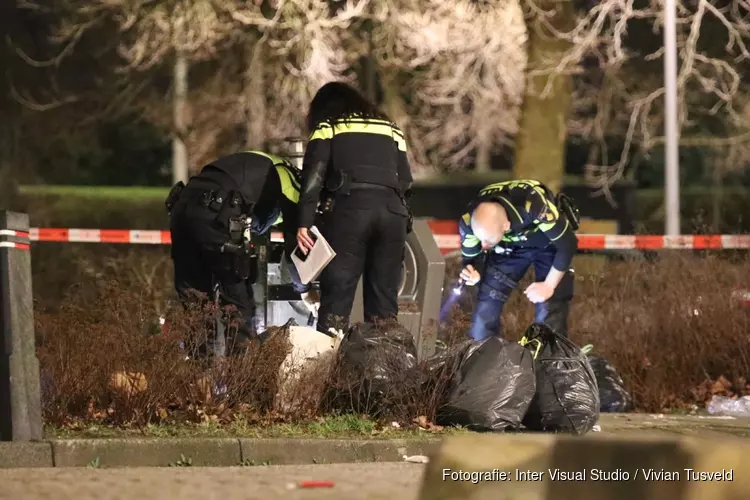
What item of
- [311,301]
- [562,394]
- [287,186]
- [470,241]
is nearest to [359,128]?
[287,186]

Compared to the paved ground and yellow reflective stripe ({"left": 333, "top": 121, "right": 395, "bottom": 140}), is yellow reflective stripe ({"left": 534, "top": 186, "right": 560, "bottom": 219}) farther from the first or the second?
the paved ground

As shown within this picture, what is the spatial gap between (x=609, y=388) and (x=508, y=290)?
0.91 meters

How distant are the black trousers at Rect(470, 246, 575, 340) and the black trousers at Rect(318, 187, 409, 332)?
1001 millimetres

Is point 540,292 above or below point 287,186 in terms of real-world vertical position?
below

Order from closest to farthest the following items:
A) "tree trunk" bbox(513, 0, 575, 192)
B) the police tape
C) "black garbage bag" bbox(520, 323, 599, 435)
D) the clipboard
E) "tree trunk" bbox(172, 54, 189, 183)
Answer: "black garbage bag" bbox(520, 323, 599, 435) → the clipboard → the police tape → "tree trunk" bbox(513, 0, 575, 192) → "tree trunk" bbox(172, 54, 189, 183)

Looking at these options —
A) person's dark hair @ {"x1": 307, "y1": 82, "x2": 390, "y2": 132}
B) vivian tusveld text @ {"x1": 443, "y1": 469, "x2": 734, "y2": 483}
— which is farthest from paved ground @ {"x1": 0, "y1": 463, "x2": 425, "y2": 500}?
person's dark hair @ {"x1": 307, "y1": 82, "x2": 390, "y2": 132}

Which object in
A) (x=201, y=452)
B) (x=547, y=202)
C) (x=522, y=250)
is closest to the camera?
(x=201, y=452)

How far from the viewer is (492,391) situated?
6.93m

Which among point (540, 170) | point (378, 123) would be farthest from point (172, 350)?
point (540, 170)

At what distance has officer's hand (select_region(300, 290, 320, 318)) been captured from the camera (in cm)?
841

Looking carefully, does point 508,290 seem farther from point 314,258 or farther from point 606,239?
point 606,239

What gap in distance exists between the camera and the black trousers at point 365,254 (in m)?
7.64

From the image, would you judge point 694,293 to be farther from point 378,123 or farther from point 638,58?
point 638,58

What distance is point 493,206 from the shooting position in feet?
27.4
